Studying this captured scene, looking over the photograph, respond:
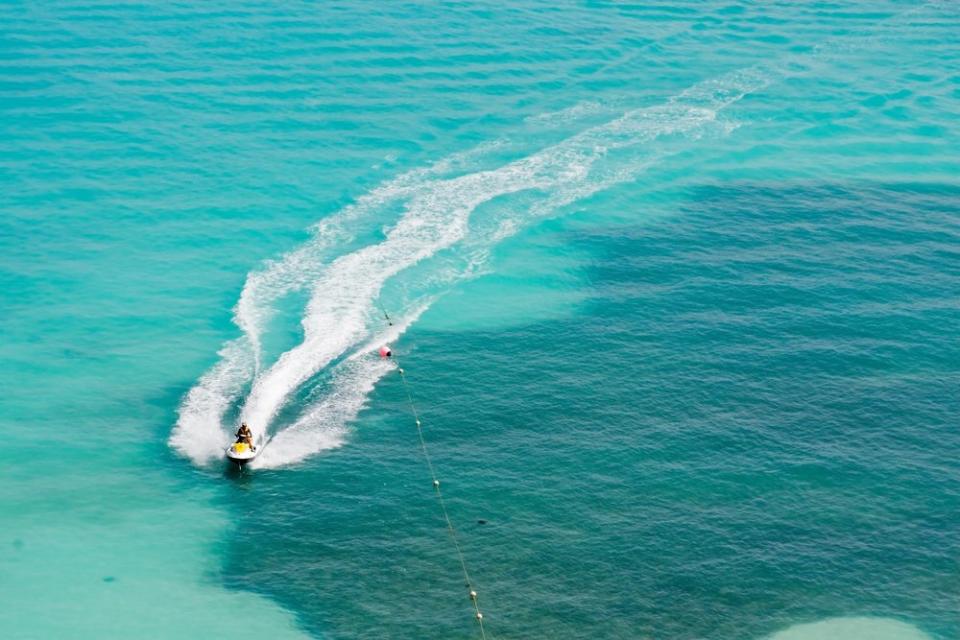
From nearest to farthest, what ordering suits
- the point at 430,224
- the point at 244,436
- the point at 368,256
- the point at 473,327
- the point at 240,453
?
the point at 240,453
the point at 244,436
the point at 473,327
the point at 368,256
the point at 430,224

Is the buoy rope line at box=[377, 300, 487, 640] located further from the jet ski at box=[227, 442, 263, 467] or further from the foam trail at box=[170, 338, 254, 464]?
the jet ski at box=[227, 442, 263, 467]

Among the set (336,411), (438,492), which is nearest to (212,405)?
(336,411)

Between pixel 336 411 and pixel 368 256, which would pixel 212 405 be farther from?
pixel 368 256

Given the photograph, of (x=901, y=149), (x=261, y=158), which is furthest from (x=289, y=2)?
(x=901, y=149)

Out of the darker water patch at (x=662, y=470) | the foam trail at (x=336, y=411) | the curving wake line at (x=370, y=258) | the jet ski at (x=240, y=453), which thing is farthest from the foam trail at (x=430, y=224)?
the darker water patch at (x=662, y=470)

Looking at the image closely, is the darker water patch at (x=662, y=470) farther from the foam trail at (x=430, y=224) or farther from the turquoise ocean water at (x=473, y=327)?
the foam trail at (x=430, y=224)

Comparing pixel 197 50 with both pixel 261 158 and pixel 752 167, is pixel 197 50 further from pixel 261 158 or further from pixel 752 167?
pixel 752 167
